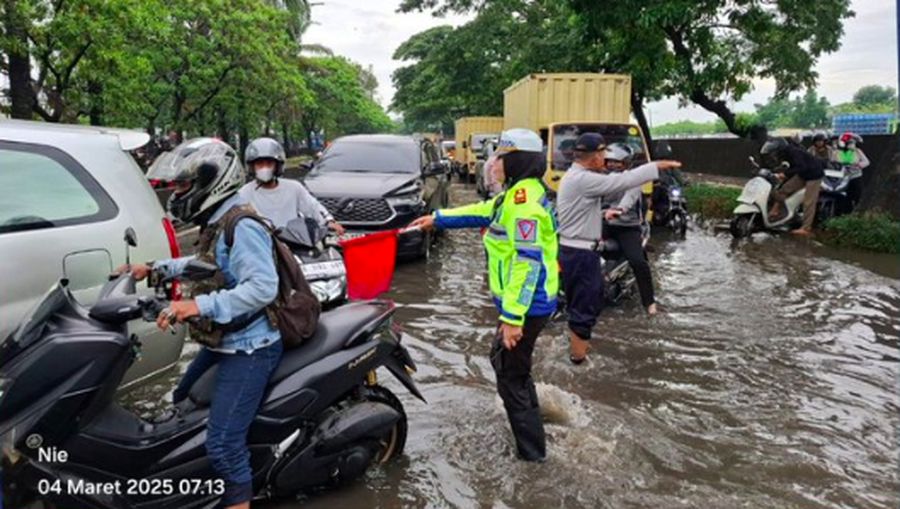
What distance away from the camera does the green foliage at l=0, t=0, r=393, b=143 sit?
1076 cm

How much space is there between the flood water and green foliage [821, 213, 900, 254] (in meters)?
2.30

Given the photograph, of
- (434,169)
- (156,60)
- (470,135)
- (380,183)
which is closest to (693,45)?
(434,169)

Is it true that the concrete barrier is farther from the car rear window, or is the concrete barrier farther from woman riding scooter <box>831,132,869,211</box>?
the car rear window

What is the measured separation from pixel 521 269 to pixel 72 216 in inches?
89.6

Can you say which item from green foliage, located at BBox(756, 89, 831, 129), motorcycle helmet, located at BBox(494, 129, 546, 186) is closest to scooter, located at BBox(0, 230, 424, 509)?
motorcycle helmet, located at BBox(494, 129, 546, 186)

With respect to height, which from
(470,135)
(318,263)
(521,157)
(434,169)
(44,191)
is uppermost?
(521,157)

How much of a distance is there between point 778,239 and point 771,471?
29.4 ft

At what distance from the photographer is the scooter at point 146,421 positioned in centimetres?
259

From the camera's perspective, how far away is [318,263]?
16.2 feet

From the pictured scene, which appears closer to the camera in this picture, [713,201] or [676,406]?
[676,406]

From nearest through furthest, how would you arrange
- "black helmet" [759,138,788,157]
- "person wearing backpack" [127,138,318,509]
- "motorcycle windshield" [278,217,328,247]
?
"person wearing backpack" [127,138,318,509]
"motorcycle windshield" [278,217,328,247]
"black helmet" [759,138,788,157]

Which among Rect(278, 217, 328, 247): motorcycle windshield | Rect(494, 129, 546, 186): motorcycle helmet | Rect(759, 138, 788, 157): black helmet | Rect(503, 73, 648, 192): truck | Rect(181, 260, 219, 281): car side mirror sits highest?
Rect(503, 73, 648, 192): truck

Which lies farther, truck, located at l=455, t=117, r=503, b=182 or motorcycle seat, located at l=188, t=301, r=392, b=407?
truck, located at l=455, t=117, r=503, b=182

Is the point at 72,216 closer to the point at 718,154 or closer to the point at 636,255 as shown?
the point at 636,255
